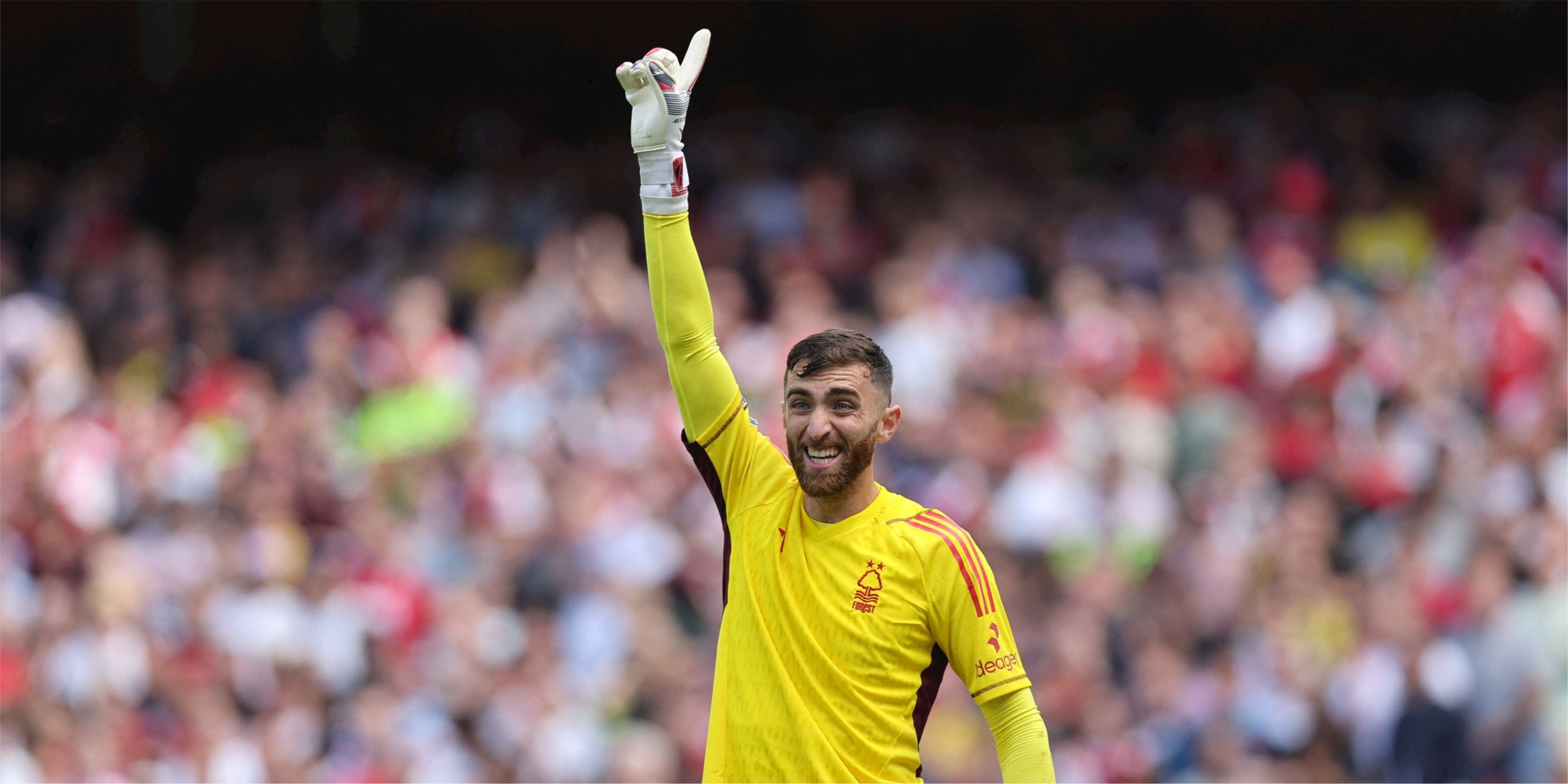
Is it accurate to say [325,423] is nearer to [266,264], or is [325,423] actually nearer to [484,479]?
[484,479]

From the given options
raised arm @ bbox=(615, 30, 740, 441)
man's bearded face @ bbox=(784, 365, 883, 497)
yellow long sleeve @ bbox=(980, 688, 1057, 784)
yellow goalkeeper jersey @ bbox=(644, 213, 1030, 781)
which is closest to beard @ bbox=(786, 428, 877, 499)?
man's bearded face @ bbox=(784, 365, 883, 497)

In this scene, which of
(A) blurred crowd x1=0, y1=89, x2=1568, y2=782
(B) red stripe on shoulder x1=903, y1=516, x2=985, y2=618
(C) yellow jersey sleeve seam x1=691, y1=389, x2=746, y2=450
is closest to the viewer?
(B) red stripe on shoulder x1=903, y1=516, x2=985, y2=618

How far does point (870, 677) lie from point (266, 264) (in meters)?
10.1

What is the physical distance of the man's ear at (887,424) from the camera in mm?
3979

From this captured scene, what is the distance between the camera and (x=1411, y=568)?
9.10 m

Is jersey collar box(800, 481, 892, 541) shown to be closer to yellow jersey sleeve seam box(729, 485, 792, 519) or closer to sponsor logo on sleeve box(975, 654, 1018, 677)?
yellow jersey sleeve seam box(729, 485, 792, 519)

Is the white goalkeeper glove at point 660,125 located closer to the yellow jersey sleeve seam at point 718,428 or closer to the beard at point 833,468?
the yellow jersey sleeve seam at point 718,428

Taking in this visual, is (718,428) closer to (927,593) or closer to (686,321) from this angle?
(686,321)

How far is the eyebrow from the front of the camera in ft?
12.7

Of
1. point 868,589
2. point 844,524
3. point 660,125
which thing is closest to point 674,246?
point 660,125

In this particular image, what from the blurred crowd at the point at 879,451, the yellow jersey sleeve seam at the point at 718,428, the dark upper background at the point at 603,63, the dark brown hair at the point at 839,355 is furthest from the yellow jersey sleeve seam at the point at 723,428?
the dark upper background at the point at 603,63

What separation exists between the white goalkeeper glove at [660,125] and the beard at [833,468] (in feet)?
2.16

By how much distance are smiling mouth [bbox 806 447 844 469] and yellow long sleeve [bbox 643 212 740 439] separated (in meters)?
0.29

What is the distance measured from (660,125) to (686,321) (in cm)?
48
